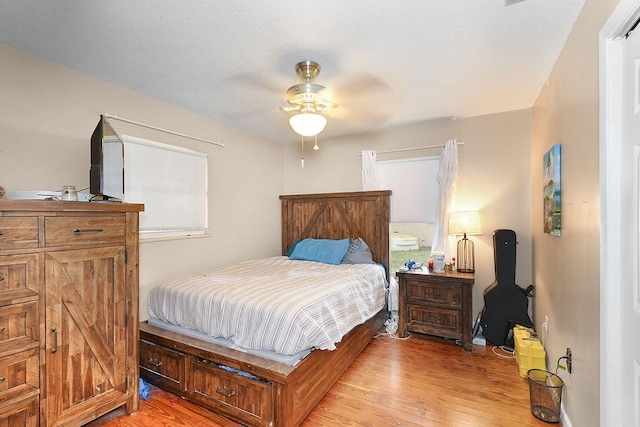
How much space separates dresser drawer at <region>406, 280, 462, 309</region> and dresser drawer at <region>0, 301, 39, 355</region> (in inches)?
122

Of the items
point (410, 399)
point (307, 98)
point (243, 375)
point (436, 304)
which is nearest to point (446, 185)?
point (436, 304)

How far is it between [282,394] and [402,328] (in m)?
1.96

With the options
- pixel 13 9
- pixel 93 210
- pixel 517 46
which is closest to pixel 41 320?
pixel 93 210

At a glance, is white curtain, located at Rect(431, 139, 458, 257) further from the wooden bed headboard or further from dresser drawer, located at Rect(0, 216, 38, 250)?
dresser drawer, located at Rect(0, 216, 38, 250)

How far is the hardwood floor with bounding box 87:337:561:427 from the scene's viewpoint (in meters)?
2.01

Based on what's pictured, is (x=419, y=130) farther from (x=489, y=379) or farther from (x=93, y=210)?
(x=93, y=210)

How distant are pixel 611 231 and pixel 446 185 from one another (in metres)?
2.38

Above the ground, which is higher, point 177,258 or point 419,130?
point 419,130

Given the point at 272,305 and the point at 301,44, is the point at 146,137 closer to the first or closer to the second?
the point at 301,44

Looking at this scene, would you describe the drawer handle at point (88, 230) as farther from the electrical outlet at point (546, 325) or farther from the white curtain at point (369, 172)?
the electrical outlet at point (546, 325)

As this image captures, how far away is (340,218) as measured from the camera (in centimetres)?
420

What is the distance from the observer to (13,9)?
5.46ft

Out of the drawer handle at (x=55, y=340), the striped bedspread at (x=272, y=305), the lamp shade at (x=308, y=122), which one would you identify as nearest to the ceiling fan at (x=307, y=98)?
the lamp shade at (x=308, y=122)

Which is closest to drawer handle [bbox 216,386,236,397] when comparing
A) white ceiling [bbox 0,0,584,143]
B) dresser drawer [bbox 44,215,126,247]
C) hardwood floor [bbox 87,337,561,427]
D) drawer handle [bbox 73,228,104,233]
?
hardwood floor [bbox 87,337,561,427]
